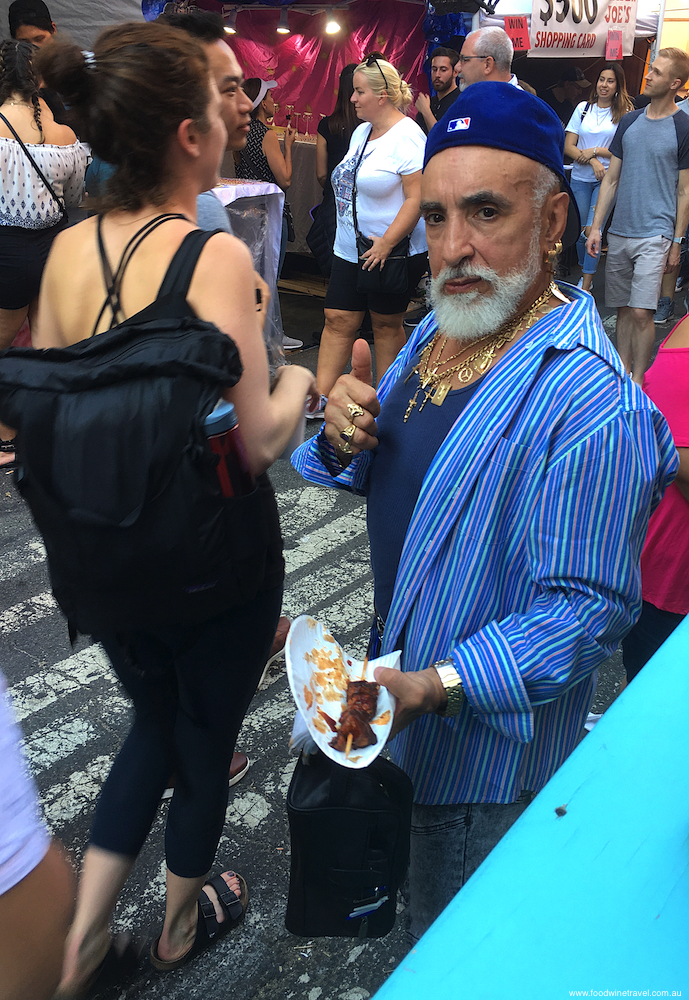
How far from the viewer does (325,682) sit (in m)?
1.34

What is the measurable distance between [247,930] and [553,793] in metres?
1.44

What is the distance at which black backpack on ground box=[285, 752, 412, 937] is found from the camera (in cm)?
129

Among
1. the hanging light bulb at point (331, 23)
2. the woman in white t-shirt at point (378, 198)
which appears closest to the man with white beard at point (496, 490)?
the woman in white t-shirt at point (378, 198)

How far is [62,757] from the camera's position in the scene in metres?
2.55

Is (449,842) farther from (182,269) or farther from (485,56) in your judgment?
(485,56)

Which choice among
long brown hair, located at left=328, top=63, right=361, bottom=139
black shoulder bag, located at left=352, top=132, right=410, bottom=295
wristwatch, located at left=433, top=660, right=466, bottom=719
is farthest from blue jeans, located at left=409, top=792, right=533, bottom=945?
long brown hair, located at left=328, top=63, right=361, bottom=139

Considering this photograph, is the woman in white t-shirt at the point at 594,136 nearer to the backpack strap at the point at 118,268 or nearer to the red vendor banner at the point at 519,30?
the red vendor banner at the point at 519,30

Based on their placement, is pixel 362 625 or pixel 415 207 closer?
pixel 362 625

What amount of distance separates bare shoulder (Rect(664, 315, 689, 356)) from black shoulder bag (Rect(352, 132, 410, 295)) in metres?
2.88

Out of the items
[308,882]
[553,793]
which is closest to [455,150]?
[553,793]

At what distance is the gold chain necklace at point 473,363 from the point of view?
1.40 m

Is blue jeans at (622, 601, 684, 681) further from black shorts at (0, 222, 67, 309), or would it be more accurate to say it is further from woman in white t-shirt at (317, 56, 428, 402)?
black shorts at (0, 222, 67, 309)

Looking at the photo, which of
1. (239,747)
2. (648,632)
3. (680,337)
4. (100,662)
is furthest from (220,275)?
(100,662)

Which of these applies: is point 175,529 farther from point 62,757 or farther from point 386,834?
point 62,757
